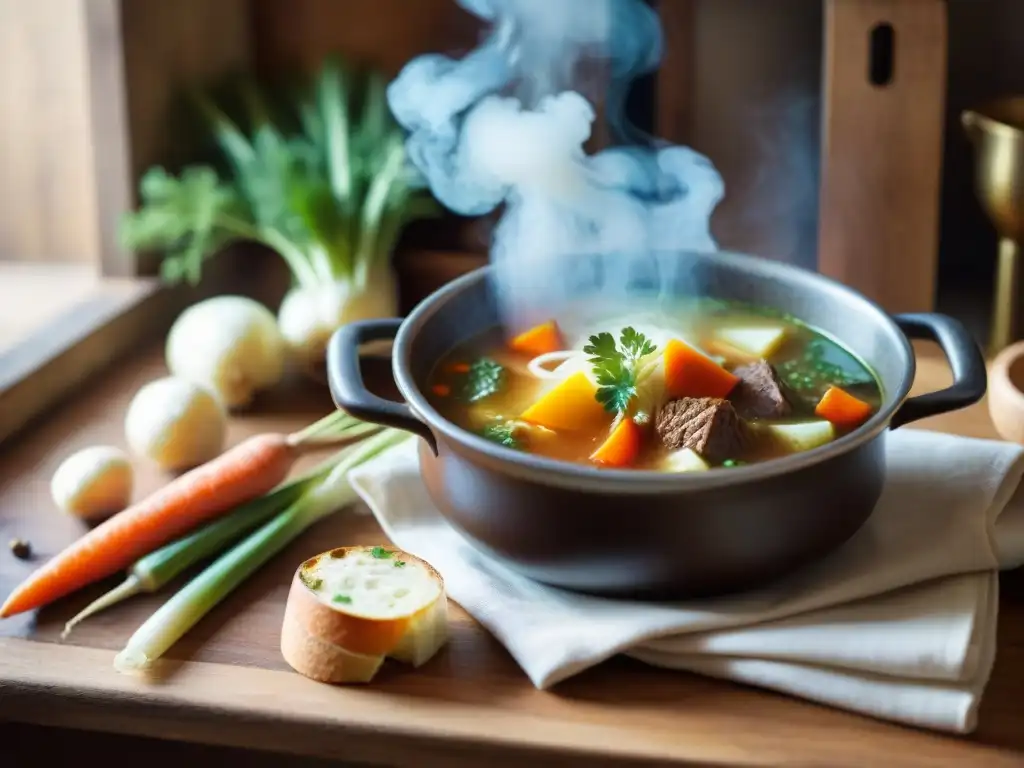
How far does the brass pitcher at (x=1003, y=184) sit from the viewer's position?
171 centimetres

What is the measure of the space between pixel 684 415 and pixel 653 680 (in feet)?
0.84

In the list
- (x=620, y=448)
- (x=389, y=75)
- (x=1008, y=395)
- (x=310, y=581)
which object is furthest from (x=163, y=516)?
(x=389, y=75)

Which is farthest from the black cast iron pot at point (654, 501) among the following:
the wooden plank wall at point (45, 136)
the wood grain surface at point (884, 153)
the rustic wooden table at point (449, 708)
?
the wooden plank wall at point (45, 136)

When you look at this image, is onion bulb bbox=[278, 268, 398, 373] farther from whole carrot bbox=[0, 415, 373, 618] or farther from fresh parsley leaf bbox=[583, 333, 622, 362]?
fresh parsley leaf bbox=[583, 333, 622, 362]

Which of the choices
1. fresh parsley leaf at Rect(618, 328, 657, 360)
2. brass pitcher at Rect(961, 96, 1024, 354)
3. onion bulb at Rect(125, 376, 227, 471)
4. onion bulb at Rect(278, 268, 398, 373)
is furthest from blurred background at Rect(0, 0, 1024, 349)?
fresh parsley leaf at Rect(618, 328, 657, 360)

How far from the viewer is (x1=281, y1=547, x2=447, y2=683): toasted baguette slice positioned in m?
1.12

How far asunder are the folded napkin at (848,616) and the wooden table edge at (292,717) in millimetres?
74

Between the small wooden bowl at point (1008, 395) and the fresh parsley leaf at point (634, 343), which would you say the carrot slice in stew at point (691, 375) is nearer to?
the fresh parsley leaf at point (634, 343)

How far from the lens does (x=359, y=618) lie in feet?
3.64

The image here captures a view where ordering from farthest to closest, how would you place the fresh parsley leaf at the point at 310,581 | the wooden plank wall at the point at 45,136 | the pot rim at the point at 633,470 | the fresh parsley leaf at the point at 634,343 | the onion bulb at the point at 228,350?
the wooden plank wall at the point at 45,136, the onion bulb at the point at 228,350, the fresh parsley leaf at the point at 634,343, the fresh parsley leaf at the point at 310,581, the pot rim at the point at 633,470

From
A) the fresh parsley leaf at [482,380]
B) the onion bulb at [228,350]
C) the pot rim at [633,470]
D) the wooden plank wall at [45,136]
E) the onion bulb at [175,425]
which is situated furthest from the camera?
the wooden plank wall at [45,136]

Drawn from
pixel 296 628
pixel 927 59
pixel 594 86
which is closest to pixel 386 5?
pixel 594 86

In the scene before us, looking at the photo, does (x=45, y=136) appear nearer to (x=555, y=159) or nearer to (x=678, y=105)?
(x=555, y=159)

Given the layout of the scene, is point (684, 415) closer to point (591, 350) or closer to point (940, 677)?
point (591, 350)
